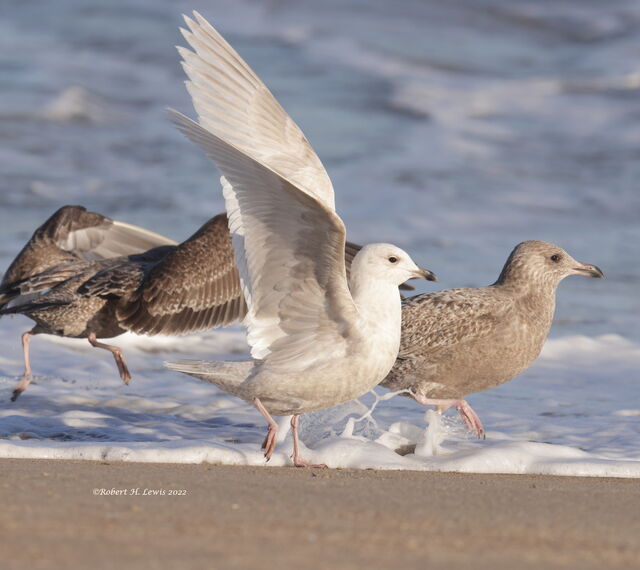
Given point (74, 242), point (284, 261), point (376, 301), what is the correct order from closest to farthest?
1. point (284, 261)
2. point (376, 301)
3. point (74, 242)

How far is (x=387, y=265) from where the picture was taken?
5016 millimetres

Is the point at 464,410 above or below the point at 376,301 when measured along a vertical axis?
below

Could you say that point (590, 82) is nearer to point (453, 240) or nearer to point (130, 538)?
point (453, 240)

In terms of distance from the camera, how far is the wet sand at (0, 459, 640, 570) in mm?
2855

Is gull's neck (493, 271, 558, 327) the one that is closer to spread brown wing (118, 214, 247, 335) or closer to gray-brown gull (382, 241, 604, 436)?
gray-brown gull (382, 241, 604, 436)

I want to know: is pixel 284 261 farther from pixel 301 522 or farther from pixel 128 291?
pixel 128 291

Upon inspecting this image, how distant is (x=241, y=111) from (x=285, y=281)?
954mm

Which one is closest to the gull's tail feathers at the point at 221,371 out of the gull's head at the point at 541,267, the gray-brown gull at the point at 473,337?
the gray-brown gull at the point at 473,337

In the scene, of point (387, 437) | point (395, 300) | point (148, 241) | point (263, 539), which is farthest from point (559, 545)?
point (148, 241)

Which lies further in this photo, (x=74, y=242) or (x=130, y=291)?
(x=74, y=242)

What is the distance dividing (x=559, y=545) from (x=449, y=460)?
2140 mm

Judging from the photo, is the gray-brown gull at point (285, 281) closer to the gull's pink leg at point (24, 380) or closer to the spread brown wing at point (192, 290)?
the spread brown wing at point (192, 290)

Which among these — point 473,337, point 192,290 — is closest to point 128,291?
point 192,290

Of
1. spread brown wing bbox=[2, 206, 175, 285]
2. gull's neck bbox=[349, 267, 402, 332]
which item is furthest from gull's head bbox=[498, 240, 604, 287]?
spread brown wing bbox=[2, 206, 175, 285]
